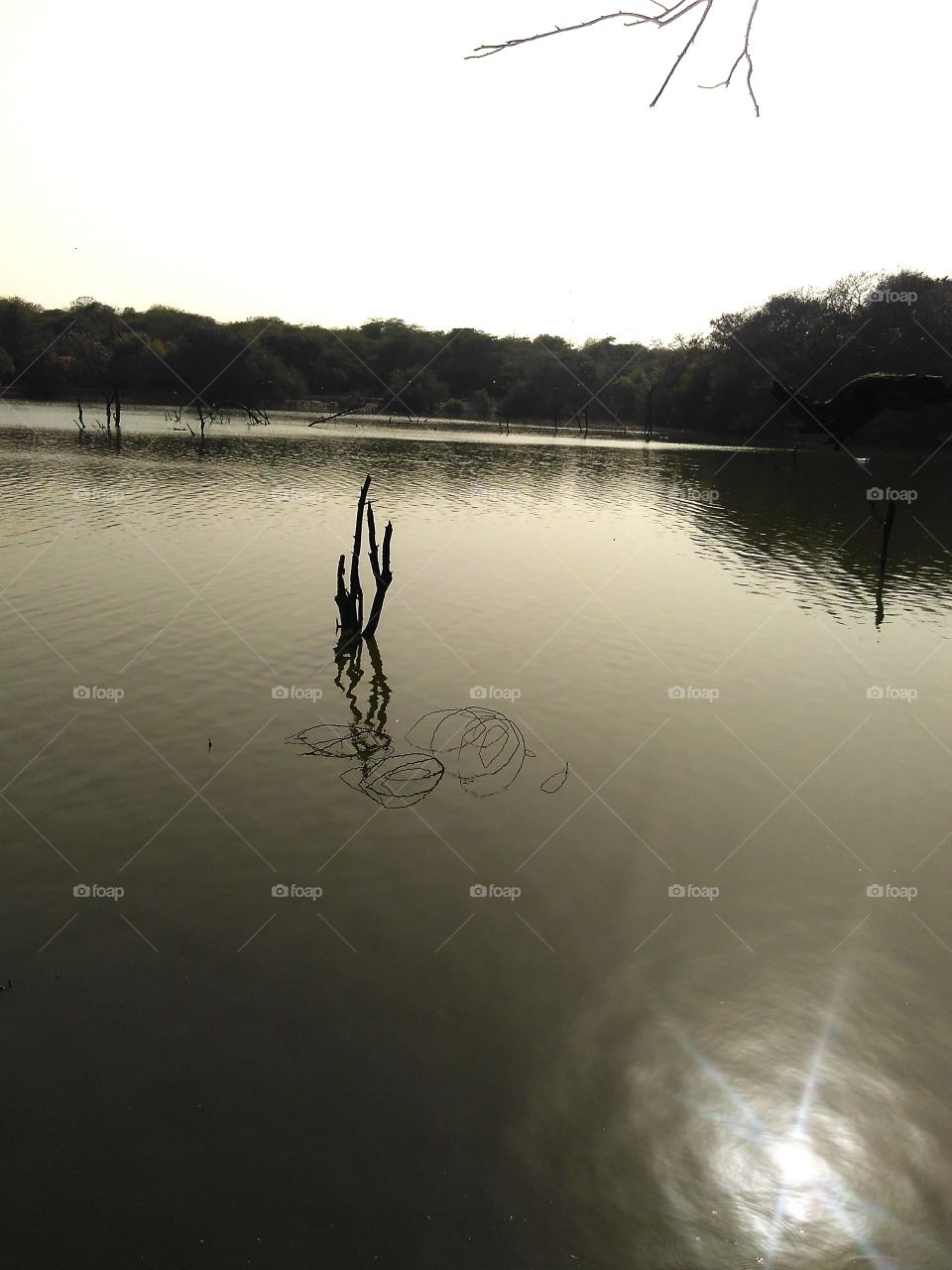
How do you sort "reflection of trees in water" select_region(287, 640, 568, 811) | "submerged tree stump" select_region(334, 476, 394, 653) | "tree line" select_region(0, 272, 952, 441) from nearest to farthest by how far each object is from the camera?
"reflection of trees in water" select_region(287, 640, 568, 811)
"submerged tree stump" select_region(334, 476, 394, 653)
"tree line" select_region(0, 272, 952, 441)

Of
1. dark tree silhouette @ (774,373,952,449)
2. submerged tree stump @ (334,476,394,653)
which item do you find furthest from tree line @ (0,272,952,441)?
dark tree silhouette @ (774,373,952,449)

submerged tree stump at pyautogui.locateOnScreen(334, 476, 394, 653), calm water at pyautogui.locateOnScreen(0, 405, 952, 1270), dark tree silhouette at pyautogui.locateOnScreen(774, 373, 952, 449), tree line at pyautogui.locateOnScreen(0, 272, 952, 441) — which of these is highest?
tree line at pyautogui.locateOnScreen(0, 272, 952, 441)

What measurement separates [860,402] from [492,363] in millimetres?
147366

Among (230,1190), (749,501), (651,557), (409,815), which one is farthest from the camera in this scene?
(749,501)

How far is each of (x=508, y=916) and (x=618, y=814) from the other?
2.72m

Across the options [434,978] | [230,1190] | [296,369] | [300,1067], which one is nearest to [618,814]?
[434,978]

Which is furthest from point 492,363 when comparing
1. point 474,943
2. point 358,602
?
point 474,943

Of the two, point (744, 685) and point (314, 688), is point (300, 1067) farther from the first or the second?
point (744, 685)

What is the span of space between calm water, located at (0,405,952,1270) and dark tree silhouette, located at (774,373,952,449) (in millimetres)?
5155

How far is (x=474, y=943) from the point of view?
834 cm

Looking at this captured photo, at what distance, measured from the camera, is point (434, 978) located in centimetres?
779

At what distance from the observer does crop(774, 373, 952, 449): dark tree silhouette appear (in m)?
3.12

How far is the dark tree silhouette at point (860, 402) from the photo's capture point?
3115mm

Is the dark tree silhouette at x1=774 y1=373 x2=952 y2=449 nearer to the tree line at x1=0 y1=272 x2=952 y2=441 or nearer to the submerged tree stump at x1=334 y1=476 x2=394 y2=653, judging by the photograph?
the submerged tree stump at x1=334 y1=476 x2=394 y2=653
